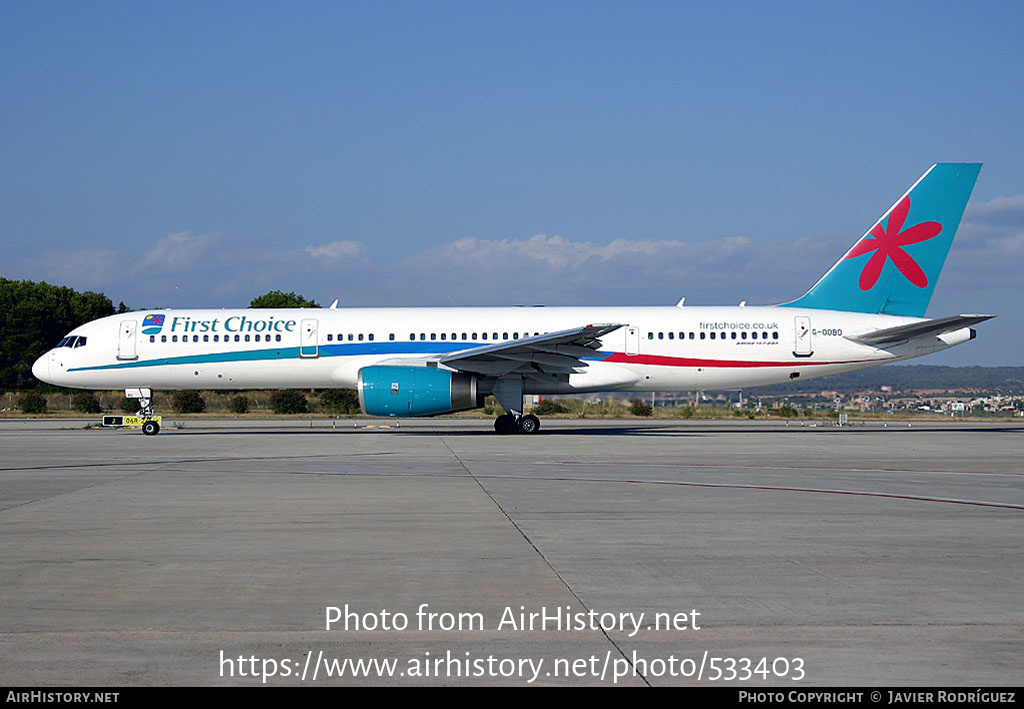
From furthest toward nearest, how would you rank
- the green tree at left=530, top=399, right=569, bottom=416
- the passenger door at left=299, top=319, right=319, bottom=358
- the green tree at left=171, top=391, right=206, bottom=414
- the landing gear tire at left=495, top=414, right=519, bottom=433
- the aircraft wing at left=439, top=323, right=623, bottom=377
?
the green tree at left=171, top=391, right=206, bottom=414
the green tree at left=530, top=399, right=569, bottom=416
the passenger door at left=299, top=319, right=319, bottom=358
the landing gear tire at left=495, top=414, right=519, bottom=433
the aircraft wing at left=439, top=323, right=623, bottom=377

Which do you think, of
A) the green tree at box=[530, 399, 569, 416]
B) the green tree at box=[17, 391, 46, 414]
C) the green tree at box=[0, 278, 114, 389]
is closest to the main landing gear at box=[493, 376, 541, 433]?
the green tree at box=[530, 399, 569, 416]

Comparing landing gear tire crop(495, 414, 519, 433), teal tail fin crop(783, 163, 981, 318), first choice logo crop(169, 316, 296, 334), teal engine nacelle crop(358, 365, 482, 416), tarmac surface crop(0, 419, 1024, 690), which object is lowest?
tarmac surface crop(0, 419, 1024, 690)

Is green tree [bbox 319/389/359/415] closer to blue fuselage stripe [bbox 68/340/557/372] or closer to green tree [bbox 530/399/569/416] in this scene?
green tree [bbox 530/399/569/416]

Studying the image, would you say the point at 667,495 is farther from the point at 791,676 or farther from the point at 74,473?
the point at 74,473

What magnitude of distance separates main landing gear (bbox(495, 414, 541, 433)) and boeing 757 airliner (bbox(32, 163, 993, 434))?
0.13ft

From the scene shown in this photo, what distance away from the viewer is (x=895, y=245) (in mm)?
28375

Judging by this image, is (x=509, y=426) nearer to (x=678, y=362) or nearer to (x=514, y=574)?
(x=678, y=362)

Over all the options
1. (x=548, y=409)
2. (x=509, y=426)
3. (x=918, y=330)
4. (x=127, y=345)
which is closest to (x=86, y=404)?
(x=127, y=345)

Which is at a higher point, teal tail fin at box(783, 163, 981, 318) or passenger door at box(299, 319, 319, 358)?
teal tail fin at box(783, 163, 981, 318)

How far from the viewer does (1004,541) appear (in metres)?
8.94

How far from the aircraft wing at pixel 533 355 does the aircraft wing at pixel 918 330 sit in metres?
7.48

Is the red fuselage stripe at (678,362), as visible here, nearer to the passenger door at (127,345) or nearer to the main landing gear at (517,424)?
the main landing gear at (517,424)

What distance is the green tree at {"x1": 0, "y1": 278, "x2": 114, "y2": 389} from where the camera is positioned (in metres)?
67.8
